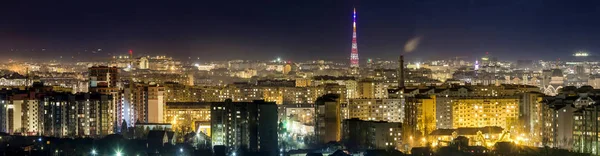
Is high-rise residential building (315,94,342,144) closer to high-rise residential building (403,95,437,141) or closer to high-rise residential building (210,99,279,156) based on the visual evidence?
high-rise residential building (403,95,437,141)

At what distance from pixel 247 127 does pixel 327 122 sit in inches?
102

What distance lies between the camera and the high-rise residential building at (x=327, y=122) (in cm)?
1928

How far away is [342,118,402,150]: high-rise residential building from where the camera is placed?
18.0 metres

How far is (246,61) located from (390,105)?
26.0 metres

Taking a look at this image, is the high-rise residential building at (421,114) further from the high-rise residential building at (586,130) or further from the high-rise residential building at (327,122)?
the high-rise residential building at (586,130)

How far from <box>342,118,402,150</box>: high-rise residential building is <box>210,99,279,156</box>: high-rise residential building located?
1662mm

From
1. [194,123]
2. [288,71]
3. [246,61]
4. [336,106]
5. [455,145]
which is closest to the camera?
[455,145]

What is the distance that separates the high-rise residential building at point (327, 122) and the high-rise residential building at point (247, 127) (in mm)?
1944

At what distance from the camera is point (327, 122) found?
63.8ft

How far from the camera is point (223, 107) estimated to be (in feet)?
59.1

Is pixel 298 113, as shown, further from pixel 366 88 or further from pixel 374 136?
pixel 366 88

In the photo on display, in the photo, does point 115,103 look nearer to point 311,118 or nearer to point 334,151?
point 311,118

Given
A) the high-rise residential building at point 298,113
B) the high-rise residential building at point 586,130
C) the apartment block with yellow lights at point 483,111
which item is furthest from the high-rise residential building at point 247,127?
the high-rise residential building at point 586,130

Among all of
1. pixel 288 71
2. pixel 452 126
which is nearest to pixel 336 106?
pixel 452 126
